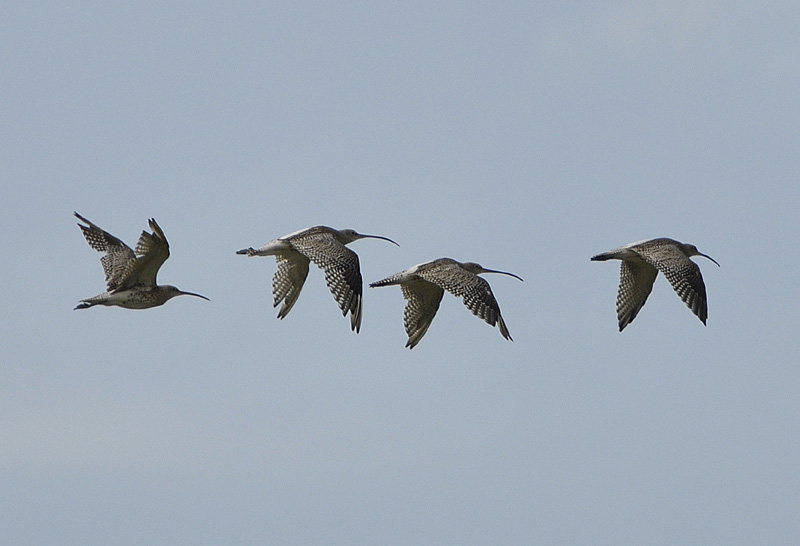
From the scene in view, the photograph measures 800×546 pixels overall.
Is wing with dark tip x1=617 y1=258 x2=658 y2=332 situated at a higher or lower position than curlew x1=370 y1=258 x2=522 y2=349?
higher

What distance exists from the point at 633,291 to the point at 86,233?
1069 cm

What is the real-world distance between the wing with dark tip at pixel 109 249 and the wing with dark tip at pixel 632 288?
31.5 ft

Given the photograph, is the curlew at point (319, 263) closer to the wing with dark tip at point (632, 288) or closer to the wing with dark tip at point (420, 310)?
the wing with dark tip at point (420, 310)

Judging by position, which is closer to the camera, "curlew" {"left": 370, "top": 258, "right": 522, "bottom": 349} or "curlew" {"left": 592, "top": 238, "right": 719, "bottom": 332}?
"curlew" {"left": 370, "top": 258, "right": 522, "bottom": 349}

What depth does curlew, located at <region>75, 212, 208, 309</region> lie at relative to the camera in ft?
97.5


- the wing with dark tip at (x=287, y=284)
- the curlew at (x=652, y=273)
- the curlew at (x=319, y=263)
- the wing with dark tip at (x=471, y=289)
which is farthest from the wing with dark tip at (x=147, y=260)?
the curlew at (x=652, y=273)

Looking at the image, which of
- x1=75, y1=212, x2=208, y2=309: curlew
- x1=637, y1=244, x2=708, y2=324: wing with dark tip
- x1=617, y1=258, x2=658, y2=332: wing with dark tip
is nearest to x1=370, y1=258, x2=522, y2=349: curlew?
x1=617, y1=258, x2=658, y2=332: wing with dark tip

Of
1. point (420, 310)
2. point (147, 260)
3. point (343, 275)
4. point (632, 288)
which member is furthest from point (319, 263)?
point (632, 288)

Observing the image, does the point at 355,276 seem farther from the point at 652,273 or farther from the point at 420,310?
the point at 652,273

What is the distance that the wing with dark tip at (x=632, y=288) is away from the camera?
34406mm

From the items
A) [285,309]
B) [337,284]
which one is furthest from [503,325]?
[285,309]

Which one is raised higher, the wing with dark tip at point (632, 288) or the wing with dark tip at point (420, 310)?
the wing with dark tip at point (632, 288)

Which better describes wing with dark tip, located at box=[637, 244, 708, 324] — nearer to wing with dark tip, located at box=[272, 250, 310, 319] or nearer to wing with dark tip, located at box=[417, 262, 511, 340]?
wing with dark tip, located at box=[417, 262, 511, 340]

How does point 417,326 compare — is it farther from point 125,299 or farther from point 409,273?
point 125,299
